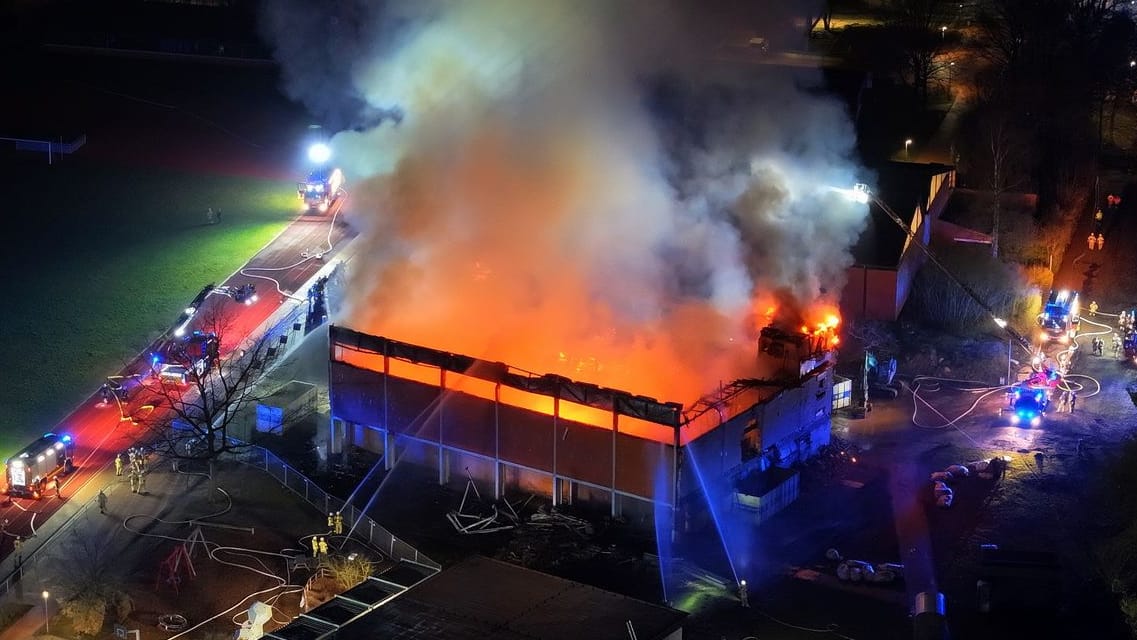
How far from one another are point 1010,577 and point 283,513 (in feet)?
64.8

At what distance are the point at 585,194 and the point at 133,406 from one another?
1666 cm

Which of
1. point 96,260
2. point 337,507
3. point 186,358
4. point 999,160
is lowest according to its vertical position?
point 337,507

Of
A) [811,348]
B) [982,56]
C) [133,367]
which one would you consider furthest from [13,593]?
[982,56]

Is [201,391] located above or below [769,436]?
above

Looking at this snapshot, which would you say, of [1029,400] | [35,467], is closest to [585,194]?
[1029,400]

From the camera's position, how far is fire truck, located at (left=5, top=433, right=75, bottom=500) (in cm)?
4325

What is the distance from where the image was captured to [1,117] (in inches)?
3164

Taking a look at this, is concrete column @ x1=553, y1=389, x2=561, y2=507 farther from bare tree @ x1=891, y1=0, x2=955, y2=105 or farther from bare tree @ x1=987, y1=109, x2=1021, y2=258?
bare tree @ x1=891, y1=0, x2=955, y2=105

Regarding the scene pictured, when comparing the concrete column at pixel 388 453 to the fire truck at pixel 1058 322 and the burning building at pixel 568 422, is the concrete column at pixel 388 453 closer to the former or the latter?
the burning building at pixel 568 422

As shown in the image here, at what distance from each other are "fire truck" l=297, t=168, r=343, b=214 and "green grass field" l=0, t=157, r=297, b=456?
97 centimetres

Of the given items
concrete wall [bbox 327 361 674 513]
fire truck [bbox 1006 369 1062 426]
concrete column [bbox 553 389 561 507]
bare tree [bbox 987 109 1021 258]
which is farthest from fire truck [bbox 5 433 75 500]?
bare tree [bbox 987 109 1021 258]

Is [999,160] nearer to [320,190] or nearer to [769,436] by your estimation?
[769,436]

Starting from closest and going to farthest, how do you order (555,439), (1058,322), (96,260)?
(555,439) → (1058,322) → (96,260)

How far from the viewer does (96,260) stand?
6397 cm
